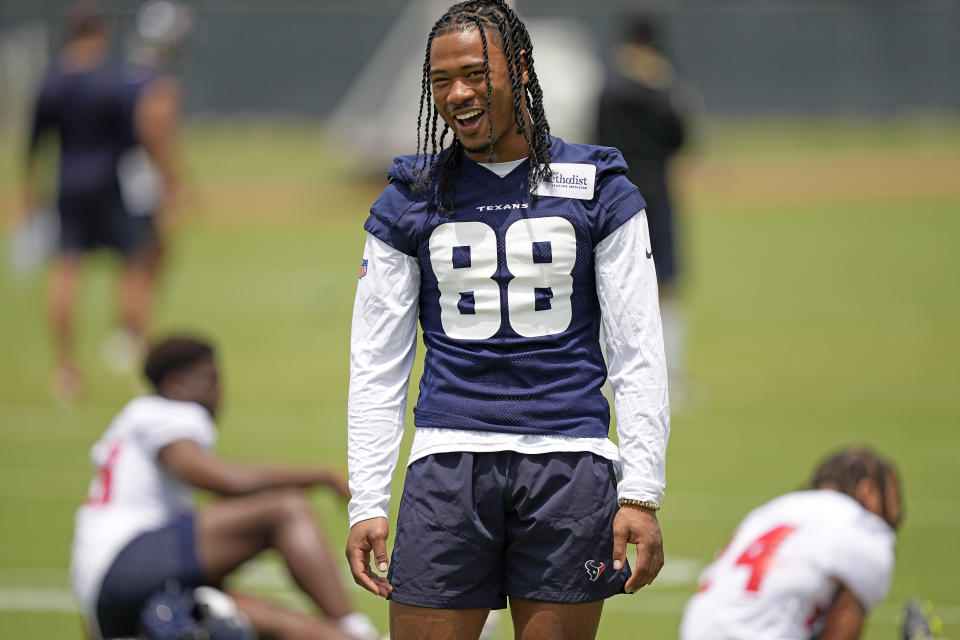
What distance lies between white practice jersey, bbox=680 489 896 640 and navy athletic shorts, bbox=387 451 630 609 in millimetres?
1085

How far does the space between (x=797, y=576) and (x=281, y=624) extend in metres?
1.72

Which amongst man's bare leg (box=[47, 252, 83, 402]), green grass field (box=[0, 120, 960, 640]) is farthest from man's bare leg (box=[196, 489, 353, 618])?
man's bare leg (box=[47, 252, 83, 402])

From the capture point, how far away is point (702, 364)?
10836 mm

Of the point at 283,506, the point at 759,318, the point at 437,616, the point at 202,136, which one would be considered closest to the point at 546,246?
the point at 437,616

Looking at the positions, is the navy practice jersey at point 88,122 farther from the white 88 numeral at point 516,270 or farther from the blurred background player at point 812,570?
the white 88 numeral at point 516,270

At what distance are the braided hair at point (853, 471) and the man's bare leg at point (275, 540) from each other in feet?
5.53

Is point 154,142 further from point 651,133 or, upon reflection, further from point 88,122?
point 651,133

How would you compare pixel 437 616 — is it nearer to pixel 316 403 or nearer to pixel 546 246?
pixel 546 246

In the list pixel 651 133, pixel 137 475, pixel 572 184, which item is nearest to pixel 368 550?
pixel 572 184

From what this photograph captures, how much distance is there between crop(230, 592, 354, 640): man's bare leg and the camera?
4543 mm

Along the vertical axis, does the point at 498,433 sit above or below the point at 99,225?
below

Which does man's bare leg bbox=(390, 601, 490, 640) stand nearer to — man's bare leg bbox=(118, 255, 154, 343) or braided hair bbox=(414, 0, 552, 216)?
braided hair bbox=(414, 0, 552, 216)

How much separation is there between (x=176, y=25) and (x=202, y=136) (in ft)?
83.7

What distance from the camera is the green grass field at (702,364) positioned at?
6.39 m
